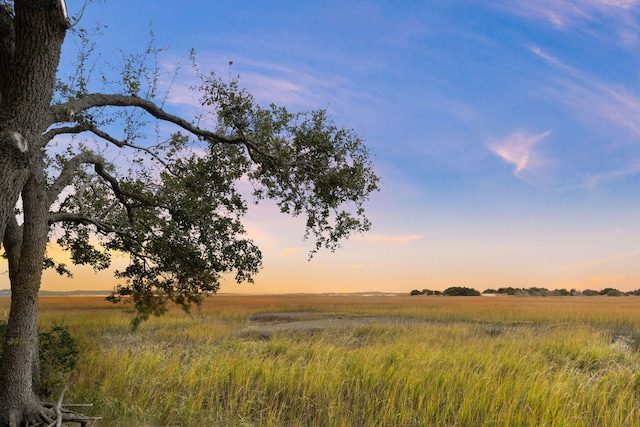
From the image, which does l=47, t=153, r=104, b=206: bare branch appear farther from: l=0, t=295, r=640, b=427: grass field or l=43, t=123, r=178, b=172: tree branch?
l=0, t=295, r=640, b=427: grass field

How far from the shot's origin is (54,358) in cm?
1054

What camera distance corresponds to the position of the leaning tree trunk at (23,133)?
22.4ft

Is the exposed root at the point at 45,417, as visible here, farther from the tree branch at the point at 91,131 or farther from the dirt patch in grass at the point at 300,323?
the dirt patch in grass at the point at 300,323

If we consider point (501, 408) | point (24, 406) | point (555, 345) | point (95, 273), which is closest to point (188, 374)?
point (24, 406)

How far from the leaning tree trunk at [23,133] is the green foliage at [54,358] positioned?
1223 millimetres

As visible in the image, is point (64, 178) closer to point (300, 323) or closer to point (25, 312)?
point (25, 312)

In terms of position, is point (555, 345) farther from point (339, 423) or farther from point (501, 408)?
point (339, 423)


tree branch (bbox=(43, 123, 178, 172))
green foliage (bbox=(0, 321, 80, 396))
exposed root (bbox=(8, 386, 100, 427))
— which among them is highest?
tree branch (bbox=(43, 123, 178, 172))

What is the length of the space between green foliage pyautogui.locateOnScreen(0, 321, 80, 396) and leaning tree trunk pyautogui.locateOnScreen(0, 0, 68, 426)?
1223mm

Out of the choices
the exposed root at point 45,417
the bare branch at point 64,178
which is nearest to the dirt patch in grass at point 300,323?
the bare branch at point 64,178

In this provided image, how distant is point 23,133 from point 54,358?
583cm

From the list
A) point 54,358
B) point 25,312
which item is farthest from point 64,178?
point 54,358

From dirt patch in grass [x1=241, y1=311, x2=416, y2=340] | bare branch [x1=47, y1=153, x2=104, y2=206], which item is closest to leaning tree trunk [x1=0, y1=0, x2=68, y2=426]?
bare branch [x1=47, y1=153, x2=104, y2=206]

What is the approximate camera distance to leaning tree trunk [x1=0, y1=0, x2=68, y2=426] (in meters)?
6.84
